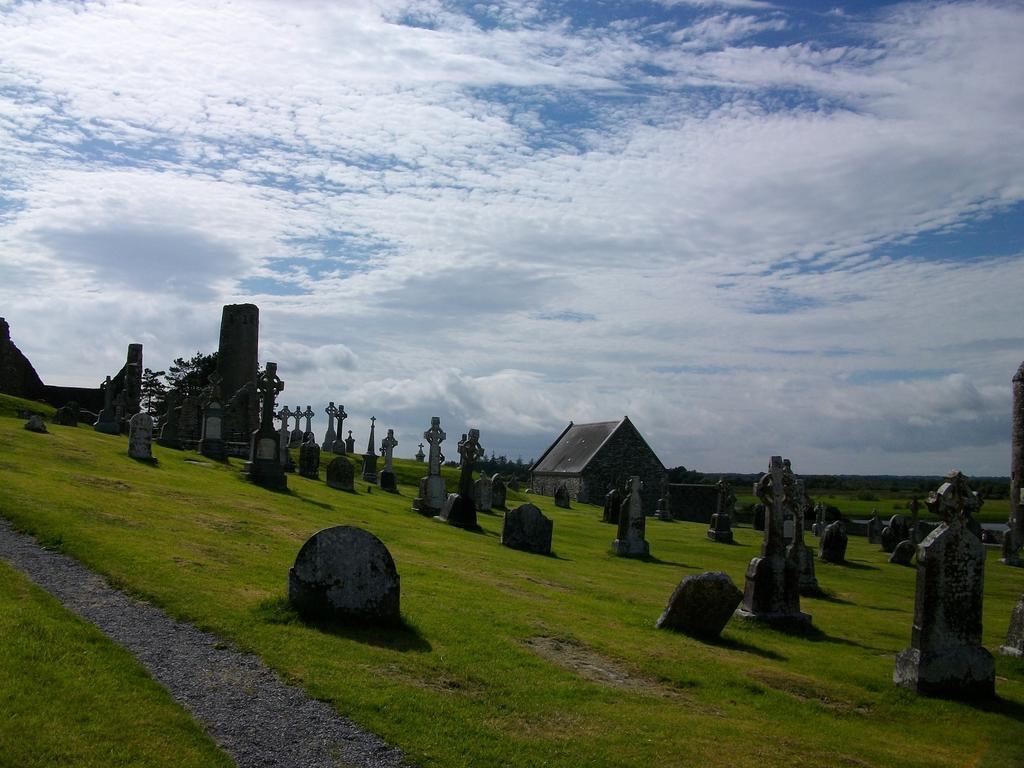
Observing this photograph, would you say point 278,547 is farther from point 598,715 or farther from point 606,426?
point 606,426

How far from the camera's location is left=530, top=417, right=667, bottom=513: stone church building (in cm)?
5659

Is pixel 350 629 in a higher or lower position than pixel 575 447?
lower

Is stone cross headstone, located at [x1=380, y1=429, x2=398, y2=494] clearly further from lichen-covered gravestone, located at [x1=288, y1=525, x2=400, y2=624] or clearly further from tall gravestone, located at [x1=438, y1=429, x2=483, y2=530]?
lichen-covered gravestone, located at [x1=288, y1=525, x2=400, y2=624]

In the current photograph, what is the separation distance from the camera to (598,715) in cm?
838

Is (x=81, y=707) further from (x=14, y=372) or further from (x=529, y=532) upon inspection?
(x=14, y=372)

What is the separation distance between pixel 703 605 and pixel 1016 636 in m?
4.68

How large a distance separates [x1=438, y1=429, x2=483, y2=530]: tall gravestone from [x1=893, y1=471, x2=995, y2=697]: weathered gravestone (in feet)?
55.3

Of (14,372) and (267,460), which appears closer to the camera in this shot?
(267,460)

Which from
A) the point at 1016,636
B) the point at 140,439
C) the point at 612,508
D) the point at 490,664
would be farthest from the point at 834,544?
the point at 140,439

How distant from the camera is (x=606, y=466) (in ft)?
188

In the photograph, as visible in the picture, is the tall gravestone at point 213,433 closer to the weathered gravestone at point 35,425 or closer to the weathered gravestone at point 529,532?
the weathered gravestone at point 35,425

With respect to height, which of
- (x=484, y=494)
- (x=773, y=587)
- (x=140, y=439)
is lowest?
(x=484, y=494)

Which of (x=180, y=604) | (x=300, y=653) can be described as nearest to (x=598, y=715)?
(x=300, y=653)

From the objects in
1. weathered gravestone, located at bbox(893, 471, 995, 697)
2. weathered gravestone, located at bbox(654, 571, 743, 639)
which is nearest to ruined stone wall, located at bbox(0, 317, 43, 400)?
weathered gravestone, located at bbox(654, 571, 743, 639)
